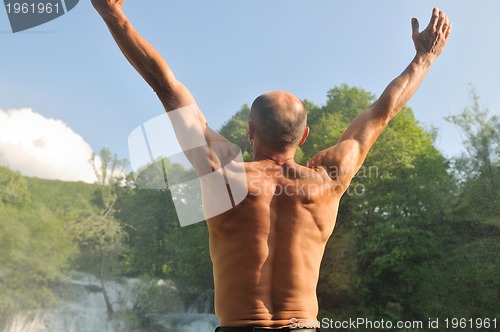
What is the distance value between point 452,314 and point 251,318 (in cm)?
2108

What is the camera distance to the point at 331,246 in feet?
74.7

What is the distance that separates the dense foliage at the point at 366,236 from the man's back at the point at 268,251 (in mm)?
20456

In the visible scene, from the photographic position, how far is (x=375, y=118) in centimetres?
250

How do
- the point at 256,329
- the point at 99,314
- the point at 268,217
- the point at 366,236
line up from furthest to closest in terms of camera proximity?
the point at 99,314, the point at 366,236, the point at 268,217, the point at 256,329

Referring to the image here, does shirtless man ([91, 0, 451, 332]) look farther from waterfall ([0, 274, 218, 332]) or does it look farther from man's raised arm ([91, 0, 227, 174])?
waterfall ([0, 274, 218, 332])

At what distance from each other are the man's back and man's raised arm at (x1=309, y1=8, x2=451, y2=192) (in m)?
0.22

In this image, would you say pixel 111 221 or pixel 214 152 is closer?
pixel 214 152

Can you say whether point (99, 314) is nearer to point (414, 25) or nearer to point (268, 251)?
point (414, 25)

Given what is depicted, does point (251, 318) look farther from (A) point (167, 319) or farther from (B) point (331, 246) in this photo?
(A) point (167, 319)

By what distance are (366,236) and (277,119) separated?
21351 mm

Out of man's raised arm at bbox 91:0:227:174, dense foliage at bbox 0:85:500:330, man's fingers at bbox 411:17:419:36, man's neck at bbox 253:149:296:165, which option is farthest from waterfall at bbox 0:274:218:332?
man's raised arm at bbox 91:0:227:174

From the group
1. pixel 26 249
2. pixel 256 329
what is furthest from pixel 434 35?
pixel 26 249

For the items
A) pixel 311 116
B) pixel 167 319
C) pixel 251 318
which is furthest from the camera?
pixel 311 116

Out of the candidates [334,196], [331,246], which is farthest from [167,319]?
[334,196]
